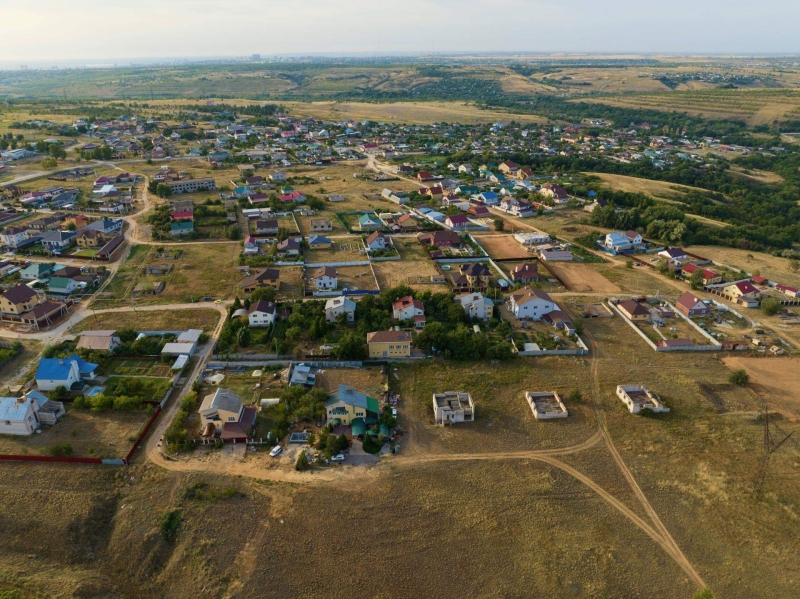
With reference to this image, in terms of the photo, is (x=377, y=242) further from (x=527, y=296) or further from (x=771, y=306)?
(x=771, y=306)

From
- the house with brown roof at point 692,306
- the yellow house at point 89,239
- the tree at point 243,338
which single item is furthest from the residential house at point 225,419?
the yellow house at point 89,239

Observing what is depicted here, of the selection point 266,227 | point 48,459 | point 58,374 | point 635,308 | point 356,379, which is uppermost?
point 58,374

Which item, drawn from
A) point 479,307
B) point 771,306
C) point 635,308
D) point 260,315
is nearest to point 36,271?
point 260,315

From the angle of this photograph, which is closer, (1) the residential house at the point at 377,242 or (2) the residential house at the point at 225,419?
(2) the residential house at the point at 225,419

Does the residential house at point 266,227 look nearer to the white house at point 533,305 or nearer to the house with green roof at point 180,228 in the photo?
the house with green roof at point 180,228

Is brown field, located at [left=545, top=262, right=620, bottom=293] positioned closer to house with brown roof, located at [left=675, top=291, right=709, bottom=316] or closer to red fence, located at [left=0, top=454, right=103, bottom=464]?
house with brown roof, located at [left=675, top=291, right=709, bottom=316]

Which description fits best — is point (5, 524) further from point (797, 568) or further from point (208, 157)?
point (208, 157)
